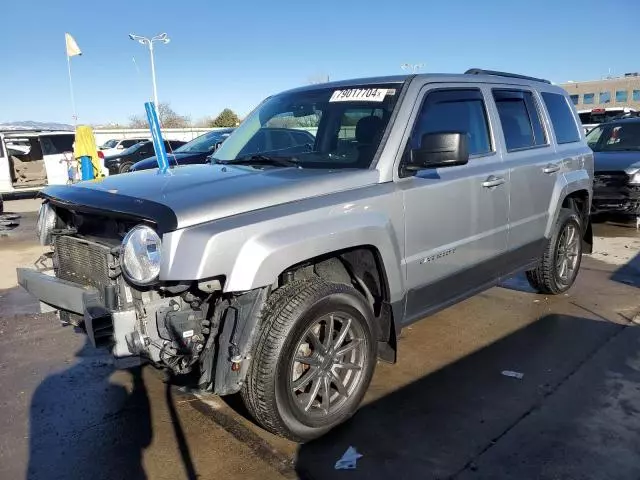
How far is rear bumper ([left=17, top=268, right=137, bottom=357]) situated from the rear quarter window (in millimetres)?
4245

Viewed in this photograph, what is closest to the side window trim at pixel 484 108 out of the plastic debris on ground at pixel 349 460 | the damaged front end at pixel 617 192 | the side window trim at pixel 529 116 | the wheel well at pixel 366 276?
the side window trim at pixel 529 116

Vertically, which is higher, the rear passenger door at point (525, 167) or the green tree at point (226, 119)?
the green tree at point (226, 119)

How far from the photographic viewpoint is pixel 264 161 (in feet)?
12.6

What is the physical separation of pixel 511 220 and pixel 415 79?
148 centimetres

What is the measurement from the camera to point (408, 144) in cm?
355

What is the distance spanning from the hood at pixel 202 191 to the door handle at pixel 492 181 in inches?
45.5

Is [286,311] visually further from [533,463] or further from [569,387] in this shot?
[569,387]

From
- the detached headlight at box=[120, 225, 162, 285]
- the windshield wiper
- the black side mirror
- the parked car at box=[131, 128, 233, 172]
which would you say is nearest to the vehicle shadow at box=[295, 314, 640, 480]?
the detached headlight at box=[120, 225, 162, 285]

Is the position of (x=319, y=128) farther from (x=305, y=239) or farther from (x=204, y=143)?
(x=204, y=143)

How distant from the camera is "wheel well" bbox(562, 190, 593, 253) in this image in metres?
5.61

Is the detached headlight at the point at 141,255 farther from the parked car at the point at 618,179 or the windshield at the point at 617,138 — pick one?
the windshield at the point at 617,138

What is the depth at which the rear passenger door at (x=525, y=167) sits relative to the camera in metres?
4.48

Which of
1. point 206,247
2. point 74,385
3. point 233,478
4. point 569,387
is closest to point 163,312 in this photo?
point 206,247

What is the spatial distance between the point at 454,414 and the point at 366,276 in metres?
0.99
